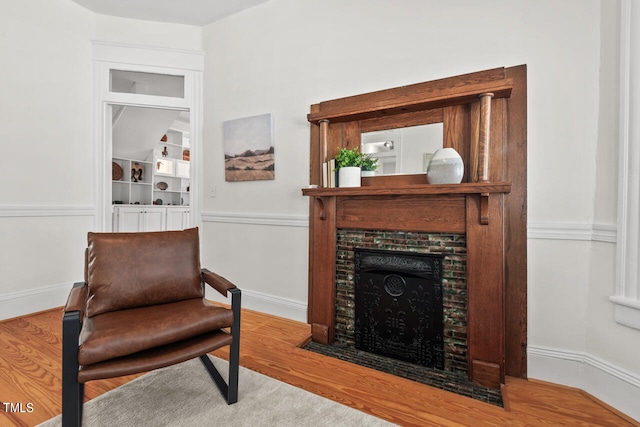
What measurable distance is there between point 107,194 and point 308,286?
2.44m

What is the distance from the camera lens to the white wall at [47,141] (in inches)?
110

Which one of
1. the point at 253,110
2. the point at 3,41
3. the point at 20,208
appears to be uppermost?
the point at 3,41

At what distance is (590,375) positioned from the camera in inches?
70.5

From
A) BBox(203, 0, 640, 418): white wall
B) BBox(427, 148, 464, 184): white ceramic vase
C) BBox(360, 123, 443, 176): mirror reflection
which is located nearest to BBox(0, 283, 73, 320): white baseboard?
BBox(203, 0, 640, 418): white wall

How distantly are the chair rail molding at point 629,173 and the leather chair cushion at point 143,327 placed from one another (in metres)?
2.04

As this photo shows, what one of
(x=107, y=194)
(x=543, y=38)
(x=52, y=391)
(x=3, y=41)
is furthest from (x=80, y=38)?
(x=543, y=38)

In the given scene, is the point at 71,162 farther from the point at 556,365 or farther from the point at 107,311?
the point at 556,365

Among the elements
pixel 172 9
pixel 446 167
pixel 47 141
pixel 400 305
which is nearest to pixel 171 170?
pixel 47 141

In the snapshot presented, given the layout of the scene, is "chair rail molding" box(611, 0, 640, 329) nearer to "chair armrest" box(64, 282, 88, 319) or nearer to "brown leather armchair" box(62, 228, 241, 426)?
"brown leather armchair" box(62, 228, 241, 426)

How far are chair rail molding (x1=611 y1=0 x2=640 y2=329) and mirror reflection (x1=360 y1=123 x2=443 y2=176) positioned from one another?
3.06ft

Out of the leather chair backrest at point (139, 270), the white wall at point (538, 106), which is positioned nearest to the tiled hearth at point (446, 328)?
the white wall at point (538, 106)

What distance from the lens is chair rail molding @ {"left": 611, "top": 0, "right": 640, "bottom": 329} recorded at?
1588 millimetres

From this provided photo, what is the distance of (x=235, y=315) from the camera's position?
1.64 meters

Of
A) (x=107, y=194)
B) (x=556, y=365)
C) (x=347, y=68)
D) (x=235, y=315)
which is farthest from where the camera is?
(x=107, y=194)
